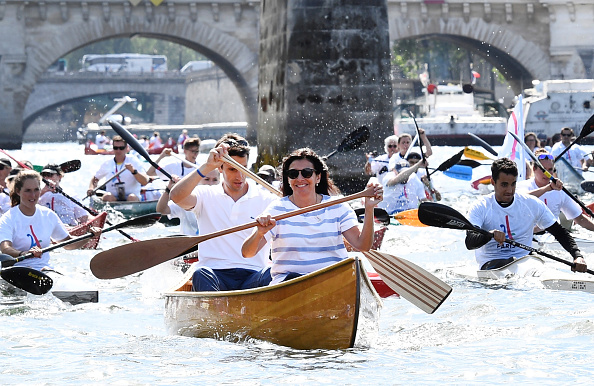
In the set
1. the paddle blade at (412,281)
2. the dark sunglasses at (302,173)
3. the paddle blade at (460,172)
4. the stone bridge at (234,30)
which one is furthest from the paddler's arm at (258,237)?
the stone bridge at (234,30)

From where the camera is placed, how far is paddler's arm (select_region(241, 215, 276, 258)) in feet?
19.5

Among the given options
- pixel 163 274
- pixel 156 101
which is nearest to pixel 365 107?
pixel 163 274

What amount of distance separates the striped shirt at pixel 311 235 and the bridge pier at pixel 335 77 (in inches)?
396

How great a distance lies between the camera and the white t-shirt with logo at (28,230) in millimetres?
8312

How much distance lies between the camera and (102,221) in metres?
10.9

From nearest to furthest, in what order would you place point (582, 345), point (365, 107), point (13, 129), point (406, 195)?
point (582, 345) → point (406, 195) → point (365, 107) → point (13, 129)

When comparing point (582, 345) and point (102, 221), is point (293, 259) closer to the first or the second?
point (582, 345)

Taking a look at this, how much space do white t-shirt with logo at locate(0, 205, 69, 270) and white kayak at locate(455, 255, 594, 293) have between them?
11.1ft

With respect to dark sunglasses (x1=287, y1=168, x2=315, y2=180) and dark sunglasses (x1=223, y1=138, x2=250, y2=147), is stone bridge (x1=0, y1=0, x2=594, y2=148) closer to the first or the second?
dark sunglasses (x1=223, y1=138, x2=250, y2=147)

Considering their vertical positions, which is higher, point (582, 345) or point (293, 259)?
point (293, 259)

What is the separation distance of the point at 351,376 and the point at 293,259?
73 cm

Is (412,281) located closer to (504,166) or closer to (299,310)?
(299,310)

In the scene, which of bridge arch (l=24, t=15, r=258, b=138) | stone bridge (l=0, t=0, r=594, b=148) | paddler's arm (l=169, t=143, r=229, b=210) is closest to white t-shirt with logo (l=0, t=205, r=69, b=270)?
paddler's arm (l=169, t=143, r=229, b=210)

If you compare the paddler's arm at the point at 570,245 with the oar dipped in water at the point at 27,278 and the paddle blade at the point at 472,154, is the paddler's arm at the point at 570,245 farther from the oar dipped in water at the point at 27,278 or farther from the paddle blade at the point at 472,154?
the paddle blade at the point at 472,154
